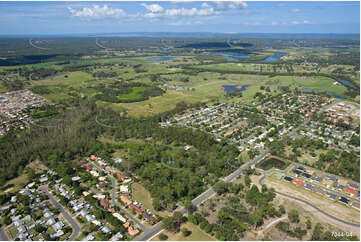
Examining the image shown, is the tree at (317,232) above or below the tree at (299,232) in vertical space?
above

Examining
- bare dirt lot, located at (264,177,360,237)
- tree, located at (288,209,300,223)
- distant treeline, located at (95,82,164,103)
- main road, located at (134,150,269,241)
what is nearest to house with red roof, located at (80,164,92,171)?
main road, located at (134,150,269,241)

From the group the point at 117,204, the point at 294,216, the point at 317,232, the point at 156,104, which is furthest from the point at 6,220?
the point at 156,104

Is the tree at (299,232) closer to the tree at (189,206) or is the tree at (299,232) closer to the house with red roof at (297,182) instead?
the house with red roof at (297,182)

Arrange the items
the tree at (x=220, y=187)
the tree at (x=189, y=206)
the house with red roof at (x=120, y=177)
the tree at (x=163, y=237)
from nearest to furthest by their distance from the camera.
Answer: the tree at (x=163, y=237) < the tree at (x=189, y=206) < the tree at (x=220, y=187) < the house with red roof at (x=120, y=177)

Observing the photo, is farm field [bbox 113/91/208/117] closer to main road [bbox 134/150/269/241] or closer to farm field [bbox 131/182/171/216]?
farm field [bbox 131/182/171/216]

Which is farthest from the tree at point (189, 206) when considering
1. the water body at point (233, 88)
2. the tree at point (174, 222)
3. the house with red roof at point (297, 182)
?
the water body at point (233, 88)

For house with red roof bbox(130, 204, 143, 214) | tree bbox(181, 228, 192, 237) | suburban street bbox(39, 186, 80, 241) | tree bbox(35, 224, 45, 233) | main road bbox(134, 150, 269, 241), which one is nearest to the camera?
main road bbox(134, 150, 269, 241)

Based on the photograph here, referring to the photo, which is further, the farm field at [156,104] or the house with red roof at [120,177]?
the farm field at [156,104]

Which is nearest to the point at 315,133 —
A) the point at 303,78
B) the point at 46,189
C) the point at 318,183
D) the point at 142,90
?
the point at 318,183
